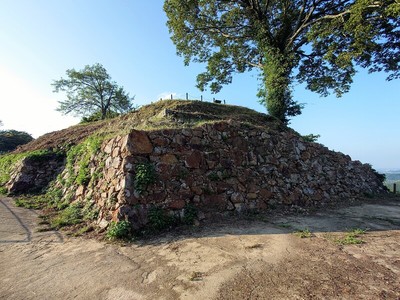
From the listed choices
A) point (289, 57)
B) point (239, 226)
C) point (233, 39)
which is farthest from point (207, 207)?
point (233, 39)

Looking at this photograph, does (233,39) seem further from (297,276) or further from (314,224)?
(297,276)

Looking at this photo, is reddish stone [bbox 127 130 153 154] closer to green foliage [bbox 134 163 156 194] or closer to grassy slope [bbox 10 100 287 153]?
green foliage [bbox 134 163 156 194]

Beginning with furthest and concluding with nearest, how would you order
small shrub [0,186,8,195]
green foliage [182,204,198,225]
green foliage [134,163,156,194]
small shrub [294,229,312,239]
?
small shrub [0,186,8,195] → green foliage [182,204,198,225] → green foliage [134,163,156,194] → small shrub [294,229,312,239]

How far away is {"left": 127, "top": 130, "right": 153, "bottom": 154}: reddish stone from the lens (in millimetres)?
6922

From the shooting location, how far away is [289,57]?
15.4 metres

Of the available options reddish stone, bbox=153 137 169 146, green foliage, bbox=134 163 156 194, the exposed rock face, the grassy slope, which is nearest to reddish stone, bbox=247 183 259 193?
the exposed rock face

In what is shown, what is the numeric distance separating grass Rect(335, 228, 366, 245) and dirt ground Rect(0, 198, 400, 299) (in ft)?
0.36

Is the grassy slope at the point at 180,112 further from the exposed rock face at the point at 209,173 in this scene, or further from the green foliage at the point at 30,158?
the exposed rock face at the point at 209,173

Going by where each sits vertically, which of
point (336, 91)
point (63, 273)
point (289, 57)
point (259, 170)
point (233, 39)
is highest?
point (233, 39)

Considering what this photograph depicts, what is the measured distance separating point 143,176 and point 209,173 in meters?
2.27

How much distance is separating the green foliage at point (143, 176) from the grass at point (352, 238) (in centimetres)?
475

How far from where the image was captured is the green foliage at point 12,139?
22.2 metres

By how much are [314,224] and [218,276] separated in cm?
403

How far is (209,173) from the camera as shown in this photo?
7.80 metres
